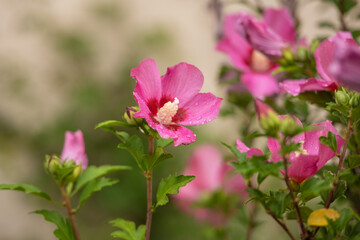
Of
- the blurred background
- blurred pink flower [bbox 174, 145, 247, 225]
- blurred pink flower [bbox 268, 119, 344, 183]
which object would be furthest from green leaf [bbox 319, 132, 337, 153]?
the blurred background

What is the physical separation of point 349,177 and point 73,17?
1.86m

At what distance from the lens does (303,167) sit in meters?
0.35

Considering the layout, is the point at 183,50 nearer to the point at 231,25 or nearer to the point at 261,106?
the point at 231,25

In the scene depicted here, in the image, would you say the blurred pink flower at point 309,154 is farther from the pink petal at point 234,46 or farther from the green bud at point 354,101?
the pink petal at point 234,46

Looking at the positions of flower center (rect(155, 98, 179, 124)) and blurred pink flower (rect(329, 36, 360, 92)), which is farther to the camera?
flower center (rect(155, 98, 179, 124))

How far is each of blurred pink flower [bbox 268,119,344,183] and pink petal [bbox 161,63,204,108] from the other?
0.27 ft

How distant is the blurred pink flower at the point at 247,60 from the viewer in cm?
60

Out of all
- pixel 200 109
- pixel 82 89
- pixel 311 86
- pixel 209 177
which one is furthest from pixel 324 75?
pixel 82 89

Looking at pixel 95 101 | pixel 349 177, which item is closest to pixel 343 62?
pixel 349 177

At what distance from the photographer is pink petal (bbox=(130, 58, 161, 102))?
36 cm

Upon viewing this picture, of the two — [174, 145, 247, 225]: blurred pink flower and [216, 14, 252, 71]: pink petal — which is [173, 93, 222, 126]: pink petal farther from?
[174, 145, 247, 225]: blurred pink flower

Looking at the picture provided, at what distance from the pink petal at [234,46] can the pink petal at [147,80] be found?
26cm

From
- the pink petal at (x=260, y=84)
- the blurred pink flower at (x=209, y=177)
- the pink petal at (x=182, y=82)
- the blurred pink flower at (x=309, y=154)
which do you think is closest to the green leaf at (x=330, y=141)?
the blurred pink flower at (x=309, y=154)

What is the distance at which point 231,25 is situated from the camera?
0.63 m
